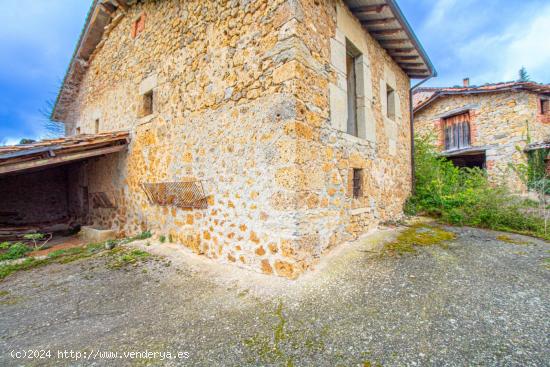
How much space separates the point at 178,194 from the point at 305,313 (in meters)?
2.75

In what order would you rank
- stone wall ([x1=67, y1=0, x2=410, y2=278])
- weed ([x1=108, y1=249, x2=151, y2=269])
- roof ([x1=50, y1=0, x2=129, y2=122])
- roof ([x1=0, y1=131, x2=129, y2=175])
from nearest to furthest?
stone wall ([x1=67, y1=0, x2=410, y2=278])
weed ([x1=108, y1=249, x2=151, y2=269])
roof ([x1=0, y1=131, x2=129, y2=175])
roof ([x1=50, y1=0, x2=129, y2=122])

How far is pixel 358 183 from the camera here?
405cm

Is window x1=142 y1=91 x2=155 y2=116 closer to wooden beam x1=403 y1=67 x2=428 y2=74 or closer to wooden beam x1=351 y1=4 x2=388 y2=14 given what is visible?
wooden beam x1=351 y1=4 x2=388 y2=14

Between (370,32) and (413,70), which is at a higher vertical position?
(370,32)

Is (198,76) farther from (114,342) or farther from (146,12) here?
(114,342)

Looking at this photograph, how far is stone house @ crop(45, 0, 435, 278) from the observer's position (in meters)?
2.82

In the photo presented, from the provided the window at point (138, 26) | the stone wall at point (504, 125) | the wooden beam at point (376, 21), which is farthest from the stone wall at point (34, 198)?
the stone wall at point (504, 125)

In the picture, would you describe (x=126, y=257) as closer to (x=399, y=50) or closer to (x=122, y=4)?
(x=122, y=4)

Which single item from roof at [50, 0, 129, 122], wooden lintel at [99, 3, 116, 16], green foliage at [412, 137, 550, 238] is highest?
wooden lintel at [99, 3, 116, 16]

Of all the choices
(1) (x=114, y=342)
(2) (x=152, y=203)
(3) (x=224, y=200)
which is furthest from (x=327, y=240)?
(2) (x=152, y=203)

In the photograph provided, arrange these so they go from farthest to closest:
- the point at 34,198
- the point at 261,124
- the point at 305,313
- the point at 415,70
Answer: the point at 34,198, the point at 415,70, the point at 261,124, the point at 305,313

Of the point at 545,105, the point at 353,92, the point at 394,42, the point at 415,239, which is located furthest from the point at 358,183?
the point at 545,105

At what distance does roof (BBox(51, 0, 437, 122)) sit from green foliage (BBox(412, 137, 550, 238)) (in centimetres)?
249

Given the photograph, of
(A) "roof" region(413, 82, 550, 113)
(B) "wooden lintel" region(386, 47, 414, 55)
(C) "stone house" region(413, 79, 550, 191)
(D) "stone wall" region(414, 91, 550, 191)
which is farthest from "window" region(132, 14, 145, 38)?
(A) "roof" region(413, 82, 550, 113)
